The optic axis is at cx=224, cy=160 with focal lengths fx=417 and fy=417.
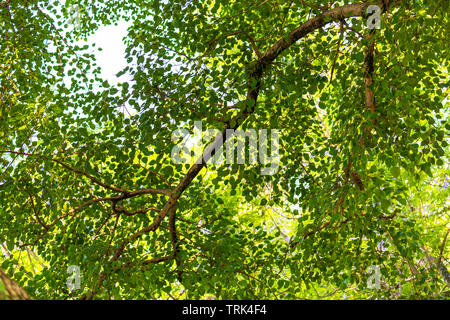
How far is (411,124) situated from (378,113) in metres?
0.53

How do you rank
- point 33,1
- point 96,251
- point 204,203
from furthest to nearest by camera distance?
point 33,1
point 204,203
point 96,251

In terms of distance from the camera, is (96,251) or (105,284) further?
(96,251)

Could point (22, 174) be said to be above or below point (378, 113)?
below

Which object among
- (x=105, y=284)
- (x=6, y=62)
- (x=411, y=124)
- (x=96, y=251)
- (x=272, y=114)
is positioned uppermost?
(x=6, y=62)

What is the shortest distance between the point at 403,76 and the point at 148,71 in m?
2.51

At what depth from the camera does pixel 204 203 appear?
504 cm

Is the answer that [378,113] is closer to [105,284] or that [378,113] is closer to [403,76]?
[403,76]

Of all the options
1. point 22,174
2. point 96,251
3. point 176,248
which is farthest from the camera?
point 176,248

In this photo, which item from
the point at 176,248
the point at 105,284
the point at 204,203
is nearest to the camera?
the point at 105,284

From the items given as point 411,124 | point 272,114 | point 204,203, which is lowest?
point 204,203

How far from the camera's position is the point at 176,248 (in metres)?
4.71

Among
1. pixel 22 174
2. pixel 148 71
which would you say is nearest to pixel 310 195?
pixel 148 71

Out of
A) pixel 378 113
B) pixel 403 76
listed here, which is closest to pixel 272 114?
pixel 378 113

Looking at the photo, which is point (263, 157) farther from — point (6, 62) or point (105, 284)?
point (6, 62)
